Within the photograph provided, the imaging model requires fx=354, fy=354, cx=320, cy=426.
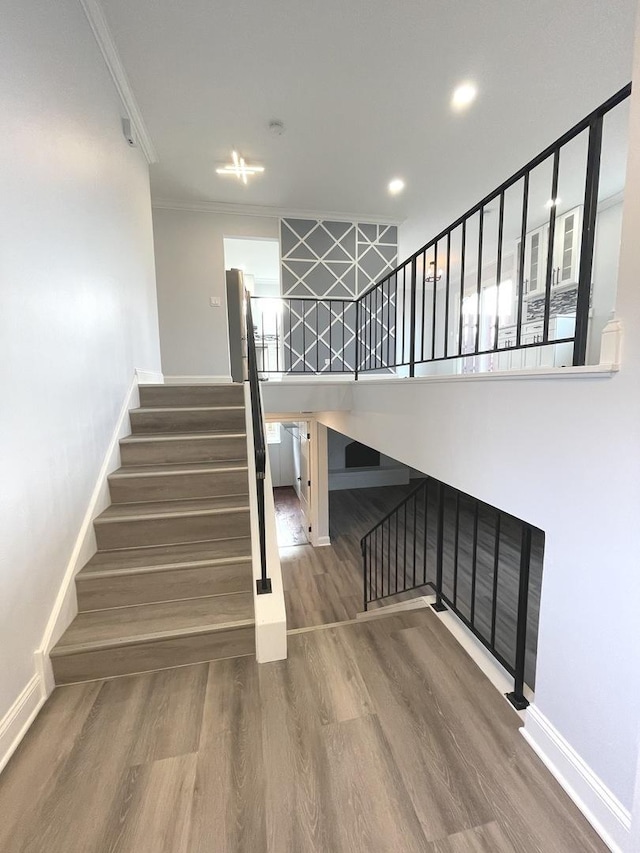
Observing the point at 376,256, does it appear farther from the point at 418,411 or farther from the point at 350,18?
the point at 418,411

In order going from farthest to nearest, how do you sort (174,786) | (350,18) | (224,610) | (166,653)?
(350,18) → (224,610) → (166,653) → (174,786)

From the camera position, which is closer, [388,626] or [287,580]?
[388,626]

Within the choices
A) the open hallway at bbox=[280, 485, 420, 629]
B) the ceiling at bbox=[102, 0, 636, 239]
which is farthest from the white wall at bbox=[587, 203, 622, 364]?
the open hallway at bbox=[280, 485, 420, 629]

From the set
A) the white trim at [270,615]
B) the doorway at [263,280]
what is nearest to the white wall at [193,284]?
the doorway at [263,280]

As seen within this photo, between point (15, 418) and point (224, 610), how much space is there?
1.27 meters

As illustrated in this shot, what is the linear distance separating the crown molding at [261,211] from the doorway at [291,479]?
3223 mm

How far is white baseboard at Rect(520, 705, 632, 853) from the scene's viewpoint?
104cm

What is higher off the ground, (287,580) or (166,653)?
(166,653)

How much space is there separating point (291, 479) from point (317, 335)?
16.6 feet

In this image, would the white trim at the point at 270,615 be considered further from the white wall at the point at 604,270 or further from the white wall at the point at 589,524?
the white wall at the point at 604,270

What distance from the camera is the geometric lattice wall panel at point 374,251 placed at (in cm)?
517

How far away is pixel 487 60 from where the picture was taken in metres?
2.52

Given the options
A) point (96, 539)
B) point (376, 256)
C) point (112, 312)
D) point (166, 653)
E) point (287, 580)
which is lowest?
point (287, 580)

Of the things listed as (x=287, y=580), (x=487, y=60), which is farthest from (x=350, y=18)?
(x=287, y=580)
